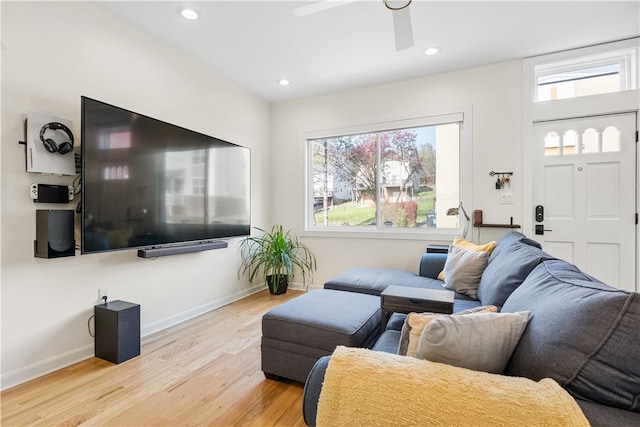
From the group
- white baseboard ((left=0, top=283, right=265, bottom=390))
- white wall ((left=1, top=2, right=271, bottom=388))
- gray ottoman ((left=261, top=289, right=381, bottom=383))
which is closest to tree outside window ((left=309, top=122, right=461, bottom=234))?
white wall ((left=1, top=2, right=271, bottom=388))

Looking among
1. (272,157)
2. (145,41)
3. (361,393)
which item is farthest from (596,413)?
(272,157)

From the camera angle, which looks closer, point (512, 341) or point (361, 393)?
point (361, 393)

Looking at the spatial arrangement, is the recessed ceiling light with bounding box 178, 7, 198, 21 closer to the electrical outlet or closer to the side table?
the electrical outlet

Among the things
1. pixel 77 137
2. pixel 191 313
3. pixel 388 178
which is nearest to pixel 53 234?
pixel 77 137

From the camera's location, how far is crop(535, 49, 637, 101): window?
2871 mm

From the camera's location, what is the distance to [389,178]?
386 cm

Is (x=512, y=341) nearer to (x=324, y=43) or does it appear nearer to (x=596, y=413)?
(x=596, y=413)

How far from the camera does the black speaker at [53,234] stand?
75.4 inches

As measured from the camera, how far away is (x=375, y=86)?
150 inches

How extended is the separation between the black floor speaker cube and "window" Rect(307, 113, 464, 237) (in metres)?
2.45

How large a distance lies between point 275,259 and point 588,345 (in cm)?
332

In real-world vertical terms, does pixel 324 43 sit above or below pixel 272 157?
above

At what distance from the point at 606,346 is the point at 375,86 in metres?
3.62

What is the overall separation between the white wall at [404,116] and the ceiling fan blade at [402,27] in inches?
63.8
